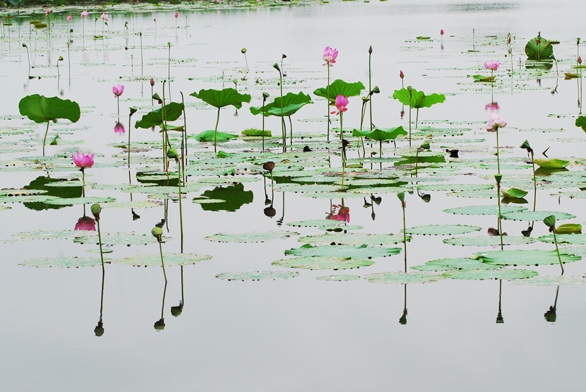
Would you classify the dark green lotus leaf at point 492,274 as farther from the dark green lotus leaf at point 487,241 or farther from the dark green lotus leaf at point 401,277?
the dark green lotus leaf at point 487,241

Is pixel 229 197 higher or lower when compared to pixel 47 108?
lower

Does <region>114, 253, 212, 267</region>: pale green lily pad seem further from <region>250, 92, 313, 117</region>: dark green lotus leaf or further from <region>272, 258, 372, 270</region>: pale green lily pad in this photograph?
<region>250, 92, 313, 117</region>: dark green lotus leaf

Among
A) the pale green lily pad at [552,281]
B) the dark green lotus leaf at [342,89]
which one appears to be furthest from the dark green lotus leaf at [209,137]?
the pale green lily pad at [552,281]

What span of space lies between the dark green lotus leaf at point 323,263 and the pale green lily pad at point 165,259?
270 mm

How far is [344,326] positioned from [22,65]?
34.1 ft

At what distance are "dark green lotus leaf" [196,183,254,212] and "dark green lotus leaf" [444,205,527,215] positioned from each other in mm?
925

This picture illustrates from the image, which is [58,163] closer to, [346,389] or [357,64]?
[346,389]

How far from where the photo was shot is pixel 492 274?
2553mm

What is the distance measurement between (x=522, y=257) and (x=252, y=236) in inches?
37.5

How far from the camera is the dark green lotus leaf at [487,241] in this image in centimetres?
291

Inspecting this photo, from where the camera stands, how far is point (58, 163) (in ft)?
16.1

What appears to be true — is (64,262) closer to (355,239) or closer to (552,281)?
(355,239)

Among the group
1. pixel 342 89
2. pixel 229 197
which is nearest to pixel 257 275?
pixel 229 197

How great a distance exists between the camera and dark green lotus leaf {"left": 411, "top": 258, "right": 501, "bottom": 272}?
2.63 m
